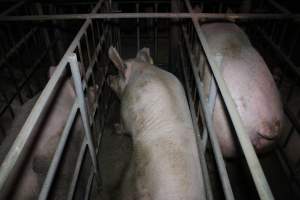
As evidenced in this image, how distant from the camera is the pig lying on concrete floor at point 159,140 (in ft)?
5.68

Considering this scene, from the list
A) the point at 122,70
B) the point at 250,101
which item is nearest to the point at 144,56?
the point at 122,70

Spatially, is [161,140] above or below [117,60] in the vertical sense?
below

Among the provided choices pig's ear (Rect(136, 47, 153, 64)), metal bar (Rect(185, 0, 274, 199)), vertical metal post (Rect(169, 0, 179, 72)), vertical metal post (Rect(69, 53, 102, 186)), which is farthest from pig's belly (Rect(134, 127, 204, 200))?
vertical metal post (Rect(169, 0, 179, 72))

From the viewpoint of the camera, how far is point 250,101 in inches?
91.1

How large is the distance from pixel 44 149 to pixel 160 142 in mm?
963

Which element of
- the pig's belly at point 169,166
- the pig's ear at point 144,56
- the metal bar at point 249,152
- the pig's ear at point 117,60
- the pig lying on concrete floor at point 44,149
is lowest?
the pig lying on concrete floor at point 44,149

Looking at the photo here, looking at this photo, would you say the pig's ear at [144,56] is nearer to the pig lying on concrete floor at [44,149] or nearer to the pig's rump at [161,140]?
the pig's rump at [161,140]

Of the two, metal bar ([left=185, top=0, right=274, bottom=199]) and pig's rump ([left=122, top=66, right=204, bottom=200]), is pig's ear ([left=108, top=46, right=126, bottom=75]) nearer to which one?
pig's rump ([left=122, top=66, right=204, bottom=200])

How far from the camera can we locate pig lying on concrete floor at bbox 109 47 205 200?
5.68ft

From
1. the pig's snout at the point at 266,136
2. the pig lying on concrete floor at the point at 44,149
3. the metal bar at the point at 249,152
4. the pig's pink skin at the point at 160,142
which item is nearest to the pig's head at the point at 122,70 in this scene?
the pig's pink skin at the point at 160,142

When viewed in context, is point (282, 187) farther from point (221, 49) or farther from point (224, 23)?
point (224, 23)

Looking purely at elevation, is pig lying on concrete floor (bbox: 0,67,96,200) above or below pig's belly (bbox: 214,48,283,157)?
below

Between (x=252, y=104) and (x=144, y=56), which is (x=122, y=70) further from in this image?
(x=252, y=104)

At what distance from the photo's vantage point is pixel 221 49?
273 centimetres
